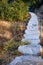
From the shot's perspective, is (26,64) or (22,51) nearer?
(26,64)

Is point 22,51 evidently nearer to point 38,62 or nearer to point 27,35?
point 38,62

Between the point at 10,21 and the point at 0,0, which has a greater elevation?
the point at 0,0

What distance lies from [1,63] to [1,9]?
5.92 m

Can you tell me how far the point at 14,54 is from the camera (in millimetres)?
5336

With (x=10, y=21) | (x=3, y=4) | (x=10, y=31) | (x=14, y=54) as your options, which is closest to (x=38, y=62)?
(x=14, y=54)

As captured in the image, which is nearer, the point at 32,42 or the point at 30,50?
the point at 30,50

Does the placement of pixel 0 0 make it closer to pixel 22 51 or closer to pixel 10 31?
pixel 10 31

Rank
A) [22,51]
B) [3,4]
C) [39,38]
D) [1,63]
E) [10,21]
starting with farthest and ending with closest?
[3,4] < [10,21] < [39,38] < [22,51] < [1,63]

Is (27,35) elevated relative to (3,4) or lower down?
lower down

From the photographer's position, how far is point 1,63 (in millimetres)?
4777

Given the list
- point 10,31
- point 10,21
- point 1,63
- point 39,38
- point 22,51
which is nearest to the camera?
point 1,63

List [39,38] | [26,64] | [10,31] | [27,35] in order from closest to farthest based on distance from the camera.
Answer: [26,64]
[39,38]
[27,35]
[10,31]

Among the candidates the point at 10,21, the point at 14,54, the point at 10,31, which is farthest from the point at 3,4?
the point at 14,54

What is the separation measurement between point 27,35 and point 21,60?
328 cm
